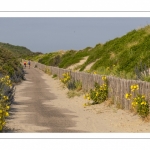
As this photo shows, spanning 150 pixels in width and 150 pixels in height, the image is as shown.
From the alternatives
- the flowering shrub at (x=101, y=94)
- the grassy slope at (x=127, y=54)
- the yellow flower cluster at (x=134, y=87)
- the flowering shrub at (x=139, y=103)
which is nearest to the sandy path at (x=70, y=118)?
the flowering shrub at (x=139, y=103)

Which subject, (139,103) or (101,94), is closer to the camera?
(139,103)

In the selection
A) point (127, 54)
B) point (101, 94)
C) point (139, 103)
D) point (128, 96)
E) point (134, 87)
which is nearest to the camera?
point (139, 103)

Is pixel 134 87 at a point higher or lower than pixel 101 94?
higher

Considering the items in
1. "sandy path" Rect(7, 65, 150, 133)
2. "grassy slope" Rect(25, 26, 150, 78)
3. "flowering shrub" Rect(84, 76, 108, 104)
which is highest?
"grassy slope" Rect(25, 26, 150, 78)

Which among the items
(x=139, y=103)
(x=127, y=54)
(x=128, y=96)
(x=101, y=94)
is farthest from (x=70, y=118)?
(x=127, y=54)

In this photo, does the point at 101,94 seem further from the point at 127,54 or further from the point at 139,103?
the point at 127,54

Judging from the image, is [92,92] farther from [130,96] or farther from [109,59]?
[109,59]

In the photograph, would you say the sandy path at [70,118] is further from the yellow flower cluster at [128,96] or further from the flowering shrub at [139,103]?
the yellow flower cluster at [128,96]

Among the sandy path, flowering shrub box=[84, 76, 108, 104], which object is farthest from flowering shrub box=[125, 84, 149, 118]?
flowering shrub box=[84, 76, 108, 104]

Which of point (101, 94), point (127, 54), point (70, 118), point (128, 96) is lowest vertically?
point (70, 118)

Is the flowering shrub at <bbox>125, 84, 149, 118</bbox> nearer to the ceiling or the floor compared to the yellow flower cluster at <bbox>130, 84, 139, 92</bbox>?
nearer to the floor

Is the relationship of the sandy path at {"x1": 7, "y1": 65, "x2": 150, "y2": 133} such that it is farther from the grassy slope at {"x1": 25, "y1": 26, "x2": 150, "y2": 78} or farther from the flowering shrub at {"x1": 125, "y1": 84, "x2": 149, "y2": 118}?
the grassy slope at {"x1": 25, "y1": 26, "x2": 150, "y2": 78}

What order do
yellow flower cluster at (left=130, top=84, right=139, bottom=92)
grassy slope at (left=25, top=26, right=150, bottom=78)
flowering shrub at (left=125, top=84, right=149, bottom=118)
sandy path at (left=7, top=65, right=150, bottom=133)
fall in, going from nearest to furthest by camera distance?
1. sandy path at (left=7, top=65, right=150, bottom=133)
2. flowering shrub at (left=125, top=84, right=149, bottom=118)
3. yellow flower cluster at (left=130, top=84, right=139, bottom=92)
4. grassy slope at (left=25, top=26, right=150, bottom=78)
